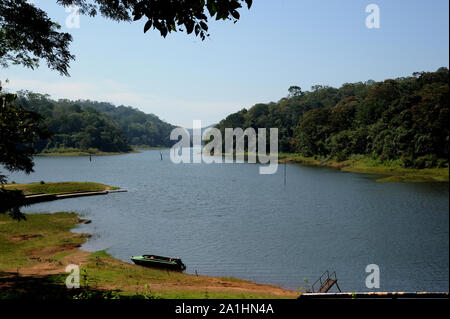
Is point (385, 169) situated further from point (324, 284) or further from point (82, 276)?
point (82, 276)

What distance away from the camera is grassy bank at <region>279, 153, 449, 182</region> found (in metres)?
90.3

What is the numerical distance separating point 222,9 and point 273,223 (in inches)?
1551

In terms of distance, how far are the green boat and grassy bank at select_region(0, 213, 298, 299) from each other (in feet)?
2.32

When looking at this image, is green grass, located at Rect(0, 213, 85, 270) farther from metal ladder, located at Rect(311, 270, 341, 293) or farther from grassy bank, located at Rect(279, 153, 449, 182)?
grassy bank, located at Rect(279, 153, 449, 182)

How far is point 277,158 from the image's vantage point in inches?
6860

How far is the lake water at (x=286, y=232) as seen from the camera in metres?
28.7

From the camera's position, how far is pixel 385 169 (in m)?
110

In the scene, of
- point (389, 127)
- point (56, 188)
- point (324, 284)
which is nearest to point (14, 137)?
point (324, 284)

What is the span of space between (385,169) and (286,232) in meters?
82.6

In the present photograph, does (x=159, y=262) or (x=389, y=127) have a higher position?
(x=389, y=127)

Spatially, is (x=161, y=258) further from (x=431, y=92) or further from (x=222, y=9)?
(x=431, y=92)

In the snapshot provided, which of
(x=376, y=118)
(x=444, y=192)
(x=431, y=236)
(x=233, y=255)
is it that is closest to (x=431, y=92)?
(x=376, y=118)
